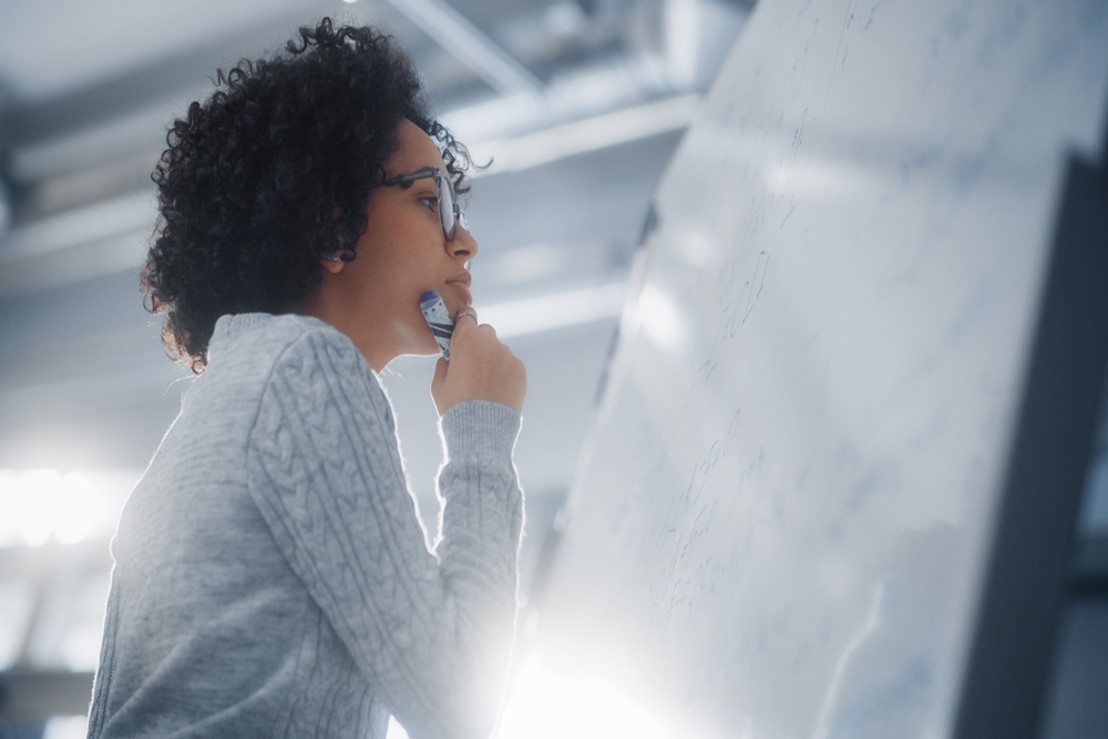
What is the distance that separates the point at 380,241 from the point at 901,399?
24.8 inches

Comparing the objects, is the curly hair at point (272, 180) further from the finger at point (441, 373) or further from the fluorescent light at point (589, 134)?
the fluorescent light at point (589, 134)

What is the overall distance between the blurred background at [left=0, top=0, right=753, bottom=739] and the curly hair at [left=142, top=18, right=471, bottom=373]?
355mm

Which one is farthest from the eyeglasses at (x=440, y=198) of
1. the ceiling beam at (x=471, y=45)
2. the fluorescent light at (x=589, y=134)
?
the fluorescent light at (x=589, y=134)

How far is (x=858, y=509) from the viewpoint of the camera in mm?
348

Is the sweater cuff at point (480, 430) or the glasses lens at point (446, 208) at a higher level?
the glasses lens at point (446, 208)

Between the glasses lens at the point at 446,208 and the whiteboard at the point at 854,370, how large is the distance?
0.87 feet

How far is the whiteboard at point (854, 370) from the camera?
0.27 m

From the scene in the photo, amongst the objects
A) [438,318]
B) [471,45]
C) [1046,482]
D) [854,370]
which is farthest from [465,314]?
[471,45]

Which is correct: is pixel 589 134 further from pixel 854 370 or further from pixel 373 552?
pixel 854 370

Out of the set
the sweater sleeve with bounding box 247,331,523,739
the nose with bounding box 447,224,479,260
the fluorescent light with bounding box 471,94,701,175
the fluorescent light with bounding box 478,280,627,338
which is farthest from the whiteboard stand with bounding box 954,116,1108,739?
the fluorescent light with bounding box 478,280,627,338

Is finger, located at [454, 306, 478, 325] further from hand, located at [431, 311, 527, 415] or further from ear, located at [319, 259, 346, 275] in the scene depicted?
ear, located at [319, 259, 346, 275]

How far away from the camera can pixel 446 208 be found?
84cm

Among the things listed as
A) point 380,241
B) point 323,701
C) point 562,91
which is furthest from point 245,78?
point 562,91

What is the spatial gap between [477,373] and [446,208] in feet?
0.60
